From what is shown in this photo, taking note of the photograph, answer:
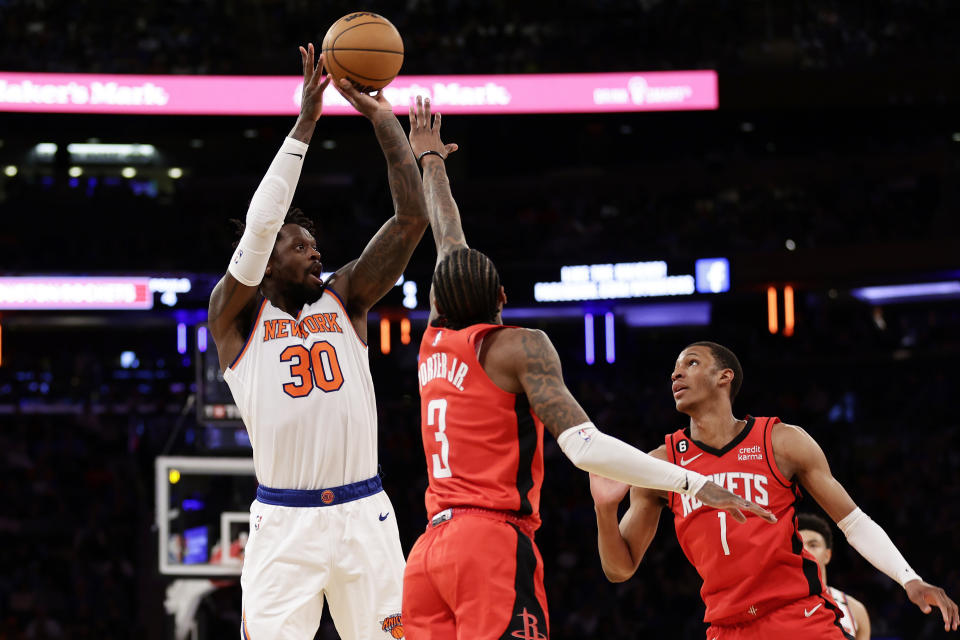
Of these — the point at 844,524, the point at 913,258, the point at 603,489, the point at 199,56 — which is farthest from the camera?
the point at 199,56

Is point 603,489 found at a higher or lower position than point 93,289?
lower

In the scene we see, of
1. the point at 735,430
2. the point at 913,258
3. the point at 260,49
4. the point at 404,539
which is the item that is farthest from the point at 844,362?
the point at 735,430

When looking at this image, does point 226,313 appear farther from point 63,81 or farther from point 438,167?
point 63,81

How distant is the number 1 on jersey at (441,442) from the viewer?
3746 mm

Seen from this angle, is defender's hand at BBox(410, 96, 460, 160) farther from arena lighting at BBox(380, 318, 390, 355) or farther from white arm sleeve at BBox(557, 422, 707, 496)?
arena lighting at BBox(380, 318, 390, 355)

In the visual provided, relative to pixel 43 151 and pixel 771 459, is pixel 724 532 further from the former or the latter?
pixel 43 151

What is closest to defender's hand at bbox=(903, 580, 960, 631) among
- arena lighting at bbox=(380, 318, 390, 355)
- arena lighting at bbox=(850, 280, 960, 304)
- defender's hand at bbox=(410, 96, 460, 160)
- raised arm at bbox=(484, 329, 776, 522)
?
raised arm at bbox=(484, 329, 776, 522)

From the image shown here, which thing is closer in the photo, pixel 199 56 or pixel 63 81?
pixel 63 81

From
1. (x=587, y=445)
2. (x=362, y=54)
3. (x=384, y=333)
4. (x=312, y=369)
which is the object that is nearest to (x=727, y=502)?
(x=587, y=445)

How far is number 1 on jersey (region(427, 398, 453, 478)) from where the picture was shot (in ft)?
12.3

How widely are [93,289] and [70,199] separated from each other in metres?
3.05

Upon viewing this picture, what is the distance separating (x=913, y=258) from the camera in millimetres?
14523

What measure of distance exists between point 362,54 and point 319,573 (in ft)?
6.77

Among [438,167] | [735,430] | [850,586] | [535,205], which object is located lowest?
[850,586]
